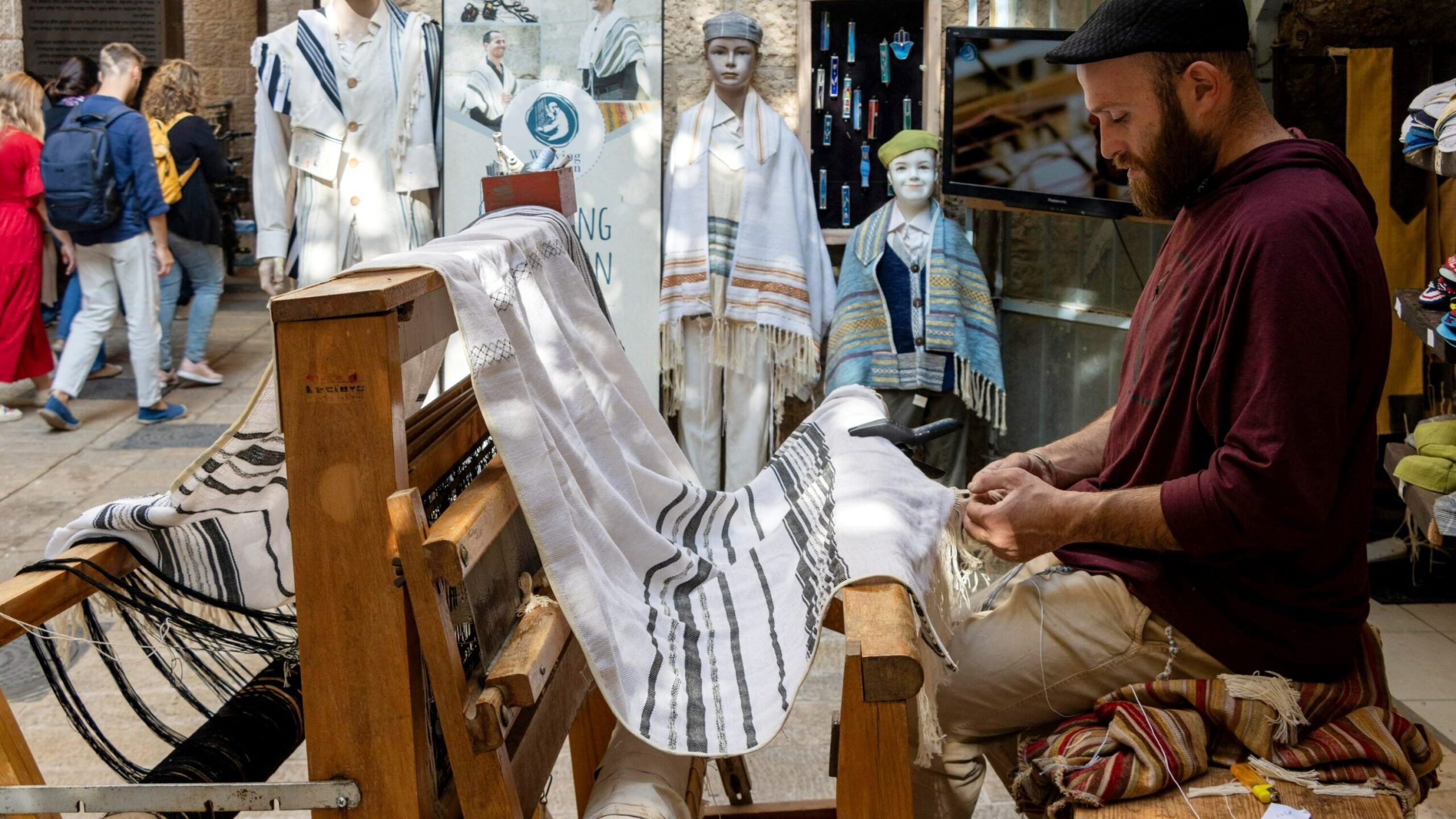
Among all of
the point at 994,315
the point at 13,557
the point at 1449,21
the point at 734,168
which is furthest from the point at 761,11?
the point at 13,557

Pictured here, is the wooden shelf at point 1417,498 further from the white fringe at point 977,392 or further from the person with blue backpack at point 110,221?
the person with blue backpack at point 110,221

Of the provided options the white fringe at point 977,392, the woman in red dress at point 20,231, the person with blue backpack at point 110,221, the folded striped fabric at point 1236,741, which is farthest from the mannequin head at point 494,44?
the folded striped fabric at point 1236,741

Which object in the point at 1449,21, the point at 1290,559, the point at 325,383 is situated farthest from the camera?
the point at 1449,21

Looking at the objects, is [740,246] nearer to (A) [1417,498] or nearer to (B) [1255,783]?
(A) [1417,498]

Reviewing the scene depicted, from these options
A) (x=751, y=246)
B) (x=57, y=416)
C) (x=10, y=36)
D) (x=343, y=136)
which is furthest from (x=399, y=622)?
(x=10, y=36)

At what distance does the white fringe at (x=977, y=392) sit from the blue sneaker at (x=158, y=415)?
3.93 m

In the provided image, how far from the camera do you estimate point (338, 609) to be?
1.39 m

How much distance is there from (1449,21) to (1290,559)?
3.49 m

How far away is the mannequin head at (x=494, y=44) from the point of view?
15.0 ft

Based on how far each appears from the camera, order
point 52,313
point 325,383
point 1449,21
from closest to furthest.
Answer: point 325,383
point 1449,21
point 52,313

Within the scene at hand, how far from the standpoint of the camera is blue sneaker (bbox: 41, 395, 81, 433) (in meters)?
5.98

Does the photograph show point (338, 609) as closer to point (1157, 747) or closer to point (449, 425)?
point (449, 425)

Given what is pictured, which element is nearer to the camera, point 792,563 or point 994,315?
point 792,563

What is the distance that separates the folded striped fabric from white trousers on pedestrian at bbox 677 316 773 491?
301 cm
